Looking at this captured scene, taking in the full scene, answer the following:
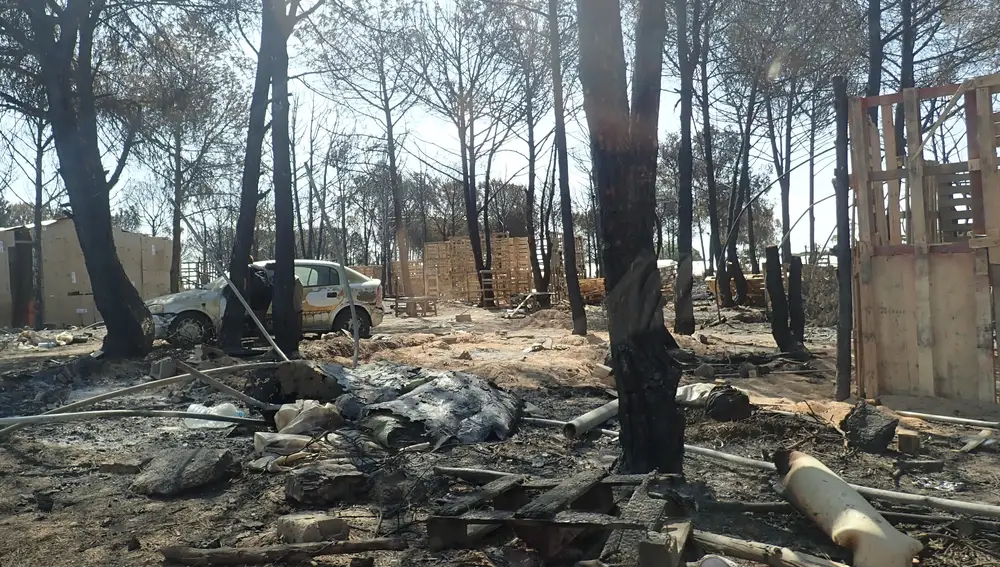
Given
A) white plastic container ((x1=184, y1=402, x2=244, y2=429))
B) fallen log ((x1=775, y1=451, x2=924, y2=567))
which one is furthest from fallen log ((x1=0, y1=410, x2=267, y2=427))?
fallen log ((x1=775, y1=451, x2=924, y2=567))

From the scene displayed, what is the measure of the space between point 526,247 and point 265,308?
19420 mm

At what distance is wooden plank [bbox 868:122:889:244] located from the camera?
7.91 meters

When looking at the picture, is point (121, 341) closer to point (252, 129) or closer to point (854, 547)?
point (252, 129)

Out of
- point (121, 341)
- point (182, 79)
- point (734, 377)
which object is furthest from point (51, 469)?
point (182, 79)

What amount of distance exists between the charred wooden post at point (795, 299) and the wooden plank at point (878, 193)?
3.41m

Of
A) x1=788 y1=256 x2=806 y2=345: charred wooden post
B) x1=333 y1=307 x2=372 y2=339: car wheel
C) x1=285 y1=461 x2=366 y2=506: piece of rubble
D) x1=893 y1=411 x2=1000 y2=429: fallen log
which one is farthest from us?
x1=333 y1=307 x2=372 y2=339: car wheel

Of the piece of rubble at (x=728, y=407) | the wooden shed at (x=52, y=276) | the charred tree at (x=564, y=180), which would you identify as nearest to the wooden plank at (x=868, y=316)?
the piece of rubble at (x=728, y=407)

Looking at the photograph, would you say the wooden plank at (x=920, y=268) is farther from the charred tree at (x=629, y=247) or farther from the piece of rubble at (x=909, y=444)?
the charred tree at (x=629, y=247)

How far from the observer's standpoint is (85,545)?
3.95 metres

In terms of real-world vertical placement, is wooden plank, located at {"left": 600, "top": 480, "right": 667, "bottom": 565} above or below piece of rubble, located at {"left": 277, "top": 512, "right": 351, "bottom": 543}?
above

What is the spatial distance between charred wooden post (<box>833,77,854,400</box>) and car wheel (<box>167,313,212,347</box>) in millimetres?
10810

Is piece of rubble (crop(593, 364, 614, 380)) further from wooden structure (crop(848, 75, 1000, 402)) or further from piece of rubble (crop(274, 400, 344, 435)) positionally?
piece of rubble (crop(274, 400, 344, 435))

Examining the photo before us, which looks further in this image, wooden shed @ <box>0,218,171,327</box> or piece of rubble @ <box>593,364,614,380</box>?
wooden shed @ <box>0,218,171,327</box>

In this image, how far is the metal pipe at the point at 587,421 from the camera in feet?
18.7
